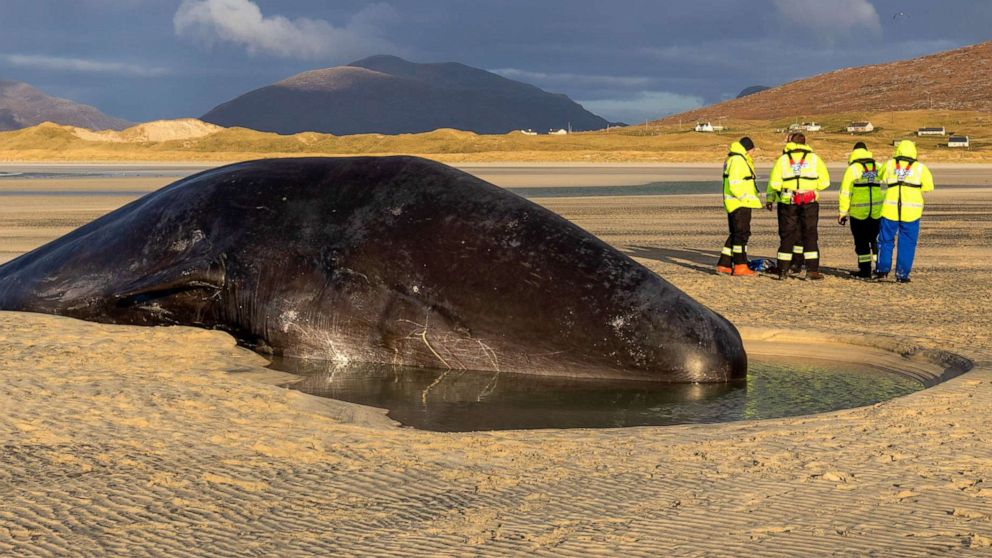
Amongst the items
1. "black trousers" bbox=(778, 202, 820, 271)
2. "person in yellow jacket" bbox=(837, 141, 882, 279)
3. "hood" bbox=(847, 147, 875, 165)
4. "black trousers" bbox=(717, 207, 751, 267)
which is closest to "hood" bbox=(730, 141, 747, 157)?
"black trousers" bbox=(717, 207, 751, 267)

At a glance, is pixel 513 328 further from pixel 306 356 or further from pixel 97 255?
pixel 97 255

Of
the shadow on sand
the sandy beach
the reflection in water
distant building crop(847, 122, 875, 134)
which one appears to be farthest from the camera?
distant building crop(847, 122, 875, 134)

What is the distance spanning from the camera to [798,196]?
49.7ft

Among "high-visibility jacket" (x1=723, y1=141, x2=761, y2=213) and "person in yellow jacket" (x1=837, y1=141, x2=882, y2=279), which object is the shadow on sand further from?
"high-visibility jacket" (x1=723, y1=141, x2=761, y2=213)

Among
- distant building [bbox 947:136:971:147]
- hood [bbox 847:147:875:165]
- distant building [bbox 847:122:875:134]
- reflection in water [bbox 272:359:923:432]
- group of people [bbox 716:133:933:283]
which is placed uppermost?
distant building [bbox 847:122:875:134]

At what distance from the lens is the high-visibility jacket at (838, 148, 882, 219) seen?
1545 centimetres

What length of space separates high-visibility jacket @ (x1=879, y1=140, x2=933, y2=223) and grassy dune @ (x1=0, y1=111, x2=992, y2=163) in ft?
192

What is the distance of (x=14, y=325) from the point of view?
9070 millimetres

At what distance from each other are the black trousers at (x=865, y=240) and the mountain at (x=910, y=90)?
152 m

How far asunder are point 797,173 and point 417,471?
35.6 feet

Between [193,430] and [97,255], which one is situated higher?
[97,255]

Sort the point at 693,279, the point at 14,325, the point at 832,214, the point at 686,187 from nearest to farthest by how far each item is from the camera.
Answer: the point at 14,325 < the point at 693,279 < the point at 832,214 < the point at 686,187

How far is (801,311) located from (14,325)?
757 centimetres

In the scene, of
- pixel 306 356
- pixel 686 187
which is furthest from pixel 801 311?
pixel 686 187
